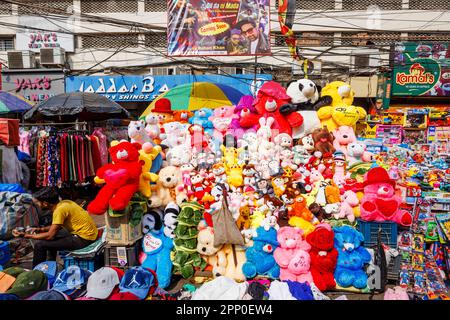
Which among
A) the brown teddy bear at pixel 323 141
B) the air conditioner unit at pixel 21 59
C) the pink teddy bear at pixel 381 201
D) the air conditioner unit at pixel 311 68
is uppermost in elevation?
the air conditioner unit at pixel 21 59

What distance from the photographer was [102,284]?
3.07 meters

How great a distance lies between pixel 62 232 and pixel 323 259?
304 centimetres

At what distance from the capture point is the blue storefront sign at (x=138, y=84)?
14336 millimetres

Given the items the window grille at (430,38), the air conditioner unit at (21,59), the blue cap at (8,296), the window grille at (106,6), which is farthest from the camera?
the window grille at (106,6)

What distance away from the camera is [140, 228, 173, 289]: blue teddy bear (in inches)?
158

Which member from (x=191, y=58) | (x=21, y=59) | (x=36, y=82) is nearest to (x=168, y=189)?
(x=191, y=58)

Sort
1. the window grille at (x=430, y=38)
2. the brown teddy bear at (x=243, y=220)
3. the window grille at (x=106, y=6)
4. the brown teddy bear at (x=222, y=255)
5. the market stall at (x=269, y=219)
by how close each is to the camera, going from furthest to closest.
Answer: the window grille at (x=106, y=6) < the window grille at (x=430, y=38) < the brown teddy bear at (x=243, y=220) < the brown teddy bear at (x=222, y=255) < the market stall at (x=269, y=219)

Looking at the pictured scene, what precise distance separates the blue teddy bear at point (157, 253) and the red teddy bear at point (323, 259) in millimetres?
1724

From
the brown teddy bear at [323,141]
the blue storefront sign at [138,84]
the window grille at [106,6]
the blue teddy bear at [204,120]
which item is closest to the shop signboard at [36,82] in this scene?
the blue storefront sign at [138,84]

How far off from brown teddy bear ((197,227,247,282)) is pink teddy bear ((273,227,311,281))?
1.44 ft

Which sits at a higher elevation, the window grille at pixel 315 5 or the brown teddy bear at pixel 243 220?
the window grille at pixel 315 5

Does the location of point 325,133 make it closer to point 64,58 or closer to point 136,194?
point 136,194

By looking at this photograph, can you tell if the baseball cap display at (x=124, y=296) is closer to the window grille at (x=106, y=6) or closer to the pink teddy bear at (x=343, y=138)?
the pink teddy bear at (x=343, y=138)
